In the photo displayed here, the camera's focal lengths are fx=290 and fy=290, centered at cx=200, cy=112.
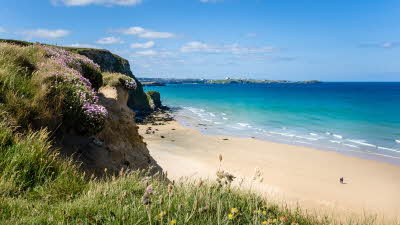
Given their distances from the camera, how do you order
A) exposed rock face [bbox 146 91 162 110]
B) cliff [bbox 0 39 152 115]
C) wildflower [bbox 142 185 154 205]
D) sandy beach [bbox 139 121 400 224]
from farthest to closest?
1. exposed rock face [bbox 146 91 162 110]
2. cliff [bbox 0 39 152 115]
3. sandy beach [bbox 139 121 400 224]
4. wildflower [bbox 142 185 154 205]

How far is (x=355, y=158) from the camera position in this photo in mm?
26469

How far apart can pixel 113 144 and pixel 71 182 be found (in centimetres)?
585

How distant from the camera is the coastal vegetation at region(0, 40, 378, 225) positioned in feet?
11.7

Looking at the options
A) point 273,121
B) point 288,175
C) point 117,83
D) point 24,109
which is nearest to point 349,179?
point 288,175

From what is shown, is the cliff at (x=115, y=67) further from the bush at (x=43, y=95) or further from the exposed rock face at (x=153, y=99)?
the bush at (x=43, y=95)

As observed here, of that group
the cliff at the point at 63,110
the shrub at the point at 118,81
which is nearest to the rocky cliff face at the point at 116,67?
the shrub at the point at 118,81

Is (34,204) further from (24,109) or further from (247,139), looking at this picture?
(247,139)

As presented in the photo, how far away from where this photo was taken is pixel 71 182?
189 inches

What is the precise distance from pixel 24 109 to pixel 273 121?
157 ft

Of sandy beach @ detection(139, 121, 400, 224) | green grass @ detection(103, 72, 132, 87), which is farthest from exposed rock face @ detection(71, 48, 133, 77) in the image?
green grass @ detection(103, 72, 132, 87)

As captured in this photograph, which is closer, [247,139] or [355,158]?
[355,158]

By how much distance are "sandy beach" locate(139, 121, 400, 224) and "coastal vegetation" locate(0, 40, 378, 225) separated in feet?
27.3

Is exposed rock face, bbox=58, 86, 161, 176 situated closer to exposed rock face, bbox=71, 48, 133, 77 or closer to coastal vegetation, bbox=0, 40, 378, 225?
coastal vegetation, bbox=0, 40, 378, 225

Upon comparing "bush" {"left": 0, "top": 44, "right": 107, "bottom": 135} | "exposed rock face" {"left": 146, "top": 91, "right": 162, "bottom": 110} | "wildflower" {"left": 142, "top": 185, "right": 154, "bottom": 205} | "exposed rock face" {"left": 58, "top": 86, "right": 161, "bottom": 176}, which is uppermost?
"bush" {"left": 0, "top": 44, "right": 107, "bottom": 135}
